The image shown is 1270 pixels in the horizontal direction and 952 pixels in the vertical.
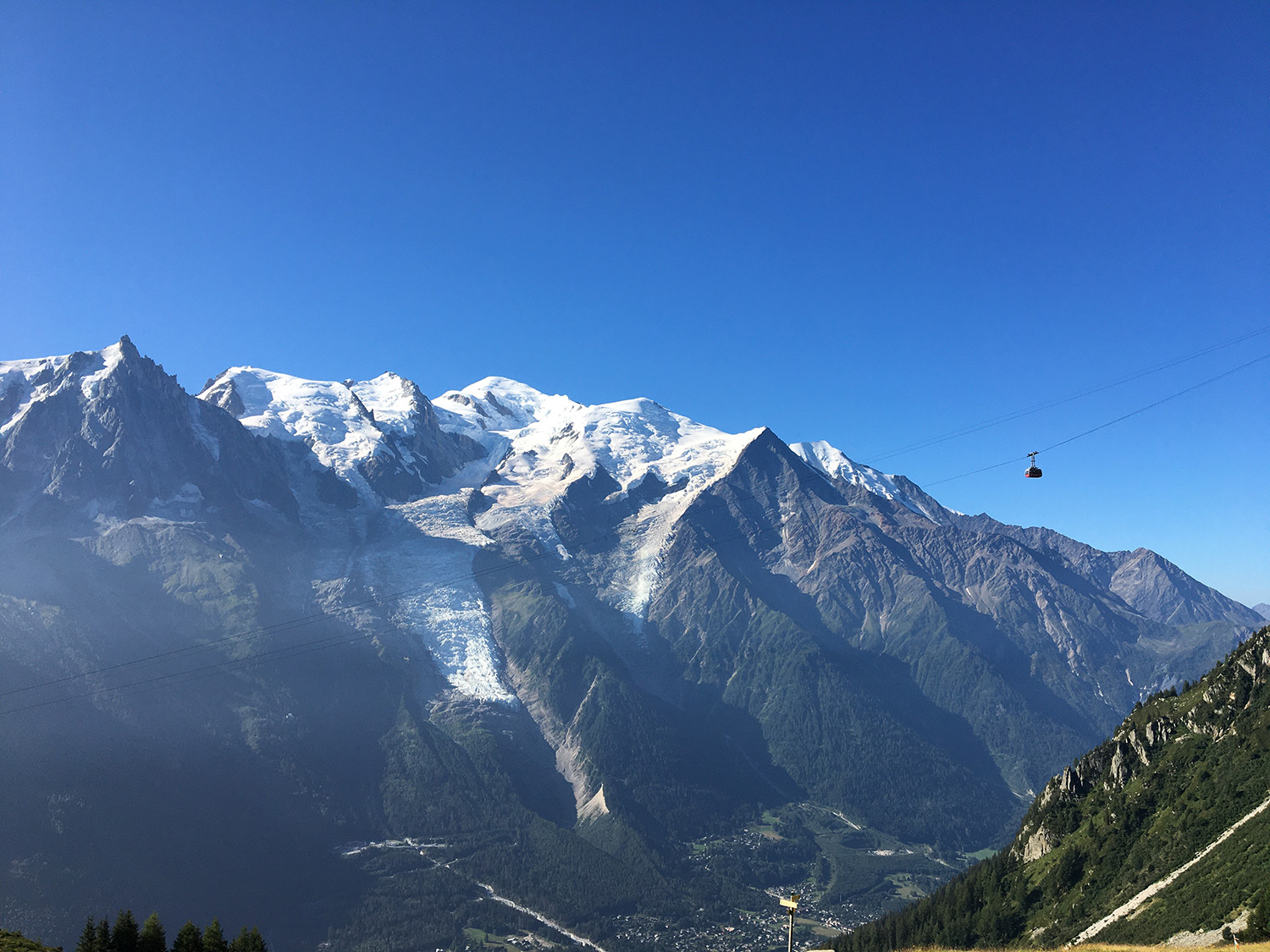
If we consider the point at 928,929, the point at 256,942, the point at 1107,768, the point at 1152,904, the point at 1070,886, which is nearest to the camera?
the point at 256,942

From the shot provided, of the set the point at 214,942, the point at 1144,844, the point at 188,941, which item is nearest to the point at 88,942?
the point at 188,941

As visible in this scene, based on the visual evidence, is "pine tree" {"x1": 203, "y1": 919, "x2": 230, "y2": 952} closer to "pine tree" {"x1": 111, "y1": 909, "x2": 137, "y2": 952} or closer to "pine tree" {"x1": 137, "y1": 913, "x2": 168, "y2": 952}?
"pine tree" {"x1": 137, "y1": 913, "x2": 168, "y2": 952}

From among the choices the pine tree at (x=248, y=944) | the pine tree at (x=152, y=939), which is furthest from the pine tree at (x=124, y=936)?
the pine tree at (x=248, y=944)

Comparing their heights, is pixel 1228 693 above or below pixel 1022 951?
above

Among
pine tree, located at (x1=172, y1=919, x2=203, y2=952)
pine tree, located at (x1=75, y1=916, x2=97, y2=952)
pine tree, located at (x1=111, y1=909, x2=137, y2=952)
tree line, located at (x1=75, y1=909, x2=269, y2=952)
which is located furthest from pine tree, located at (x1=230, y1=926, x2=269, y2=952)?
pine tree, located at (x1=75, y1=916, x2=97, y2=952)

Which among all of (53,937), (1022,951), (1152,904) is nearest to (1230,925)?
(1022,951)

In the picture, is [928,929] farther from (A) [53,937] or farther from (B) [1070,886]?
(A) [53,937]
